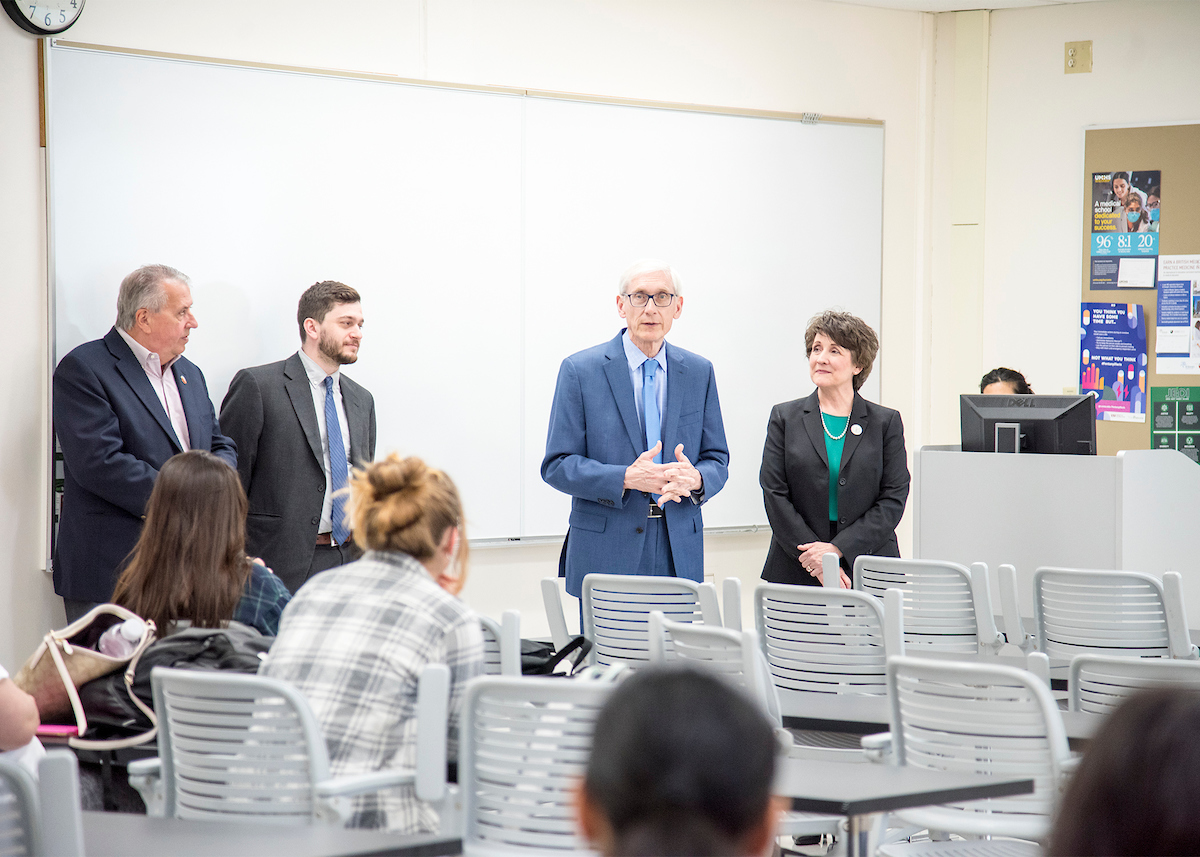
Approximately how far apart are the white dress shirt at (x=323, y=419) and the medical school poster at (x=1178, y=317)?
14.2 feet

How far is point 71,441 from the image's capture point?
4297mm

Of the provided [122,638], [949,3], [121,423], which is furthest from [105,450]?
[949,3]

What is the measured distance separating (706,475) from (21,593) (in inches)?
107

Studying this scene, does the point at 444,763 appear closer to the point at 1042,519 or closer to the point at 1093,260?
the point at 1042,519

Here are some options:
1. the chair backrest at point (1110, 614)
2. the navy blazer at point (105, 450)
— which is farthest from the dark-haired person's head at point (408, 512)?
the navy blazer at point (105, 450)

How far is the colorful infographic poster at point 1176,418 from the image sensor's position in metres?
6.28

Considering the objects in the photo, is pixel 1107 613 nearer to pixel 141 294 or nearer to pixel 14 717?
pixel 14 717

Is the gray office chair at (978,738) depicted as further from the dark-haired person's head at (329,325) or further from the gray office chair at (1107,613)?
the dark-haired person's head at (329,325)

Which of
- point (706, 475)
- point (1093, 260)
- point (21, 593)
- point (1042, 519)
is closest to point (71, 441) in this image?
point (21, 593)

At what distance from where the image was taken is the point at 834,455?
466 centimetres

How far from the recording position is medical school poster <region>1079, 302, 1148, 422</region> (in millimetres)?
6395

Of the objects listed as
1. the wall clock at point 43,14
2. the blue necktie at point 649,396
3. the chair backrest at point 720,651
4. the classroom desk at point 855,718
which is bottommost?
the classroom desk at point 855,718

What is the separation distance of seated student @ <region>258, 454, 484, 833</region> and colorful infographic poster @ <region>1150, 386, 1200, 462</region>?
5147 mm

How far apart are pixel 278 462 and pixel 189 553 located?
5.89 feet
